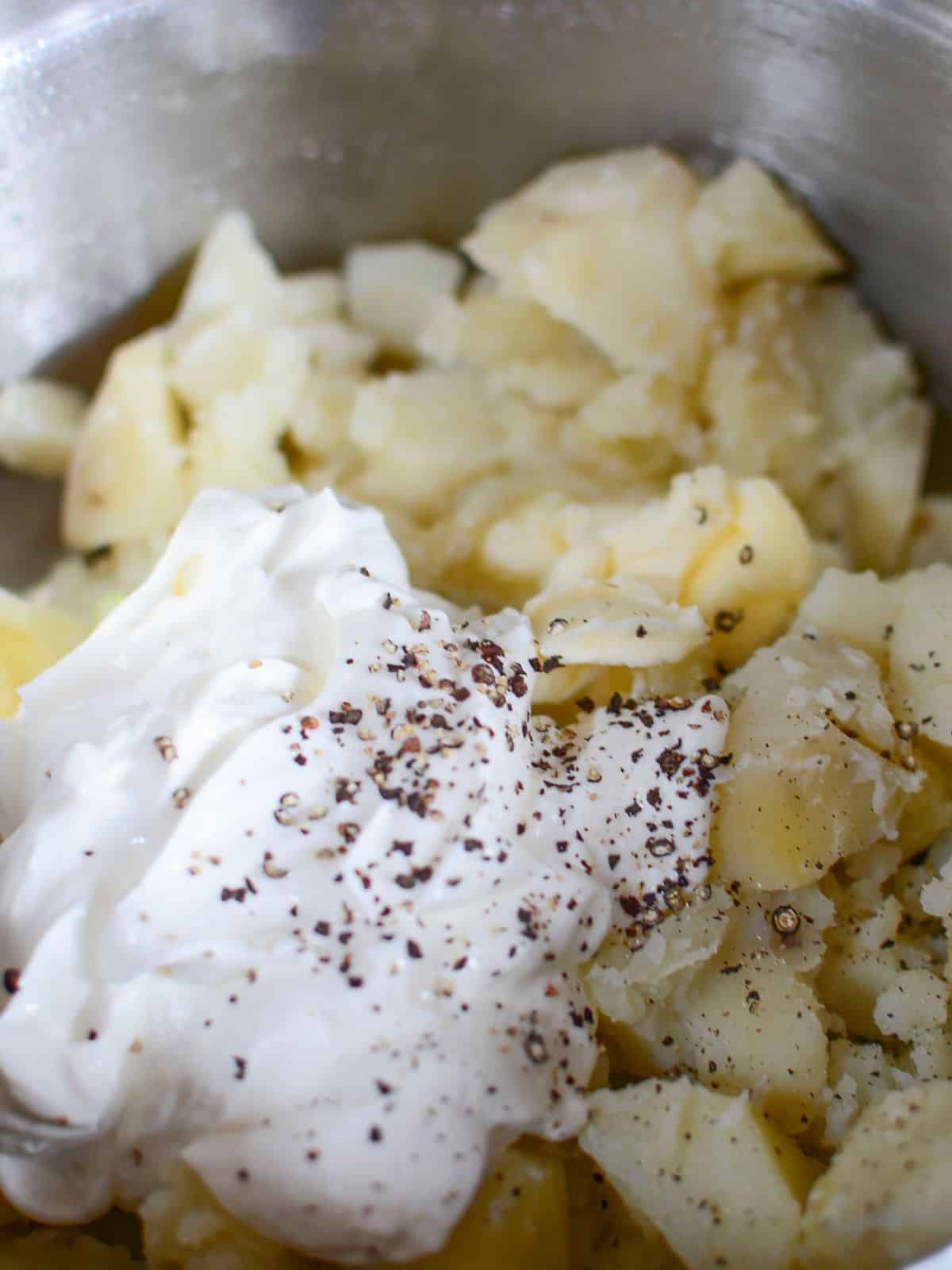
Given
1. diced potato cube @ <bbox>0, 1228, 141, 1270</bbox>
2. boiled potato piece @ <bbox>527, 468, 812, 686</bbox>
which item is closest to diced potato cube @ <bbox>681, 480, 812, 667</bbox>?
boiled potato piece @ <bbox>527, 468, 812, 686</bbox>

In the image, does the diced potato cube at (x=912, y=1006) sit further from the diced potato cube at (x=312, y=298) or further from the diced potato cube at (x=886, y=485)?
the diced potato cube at (x=312, y=298)

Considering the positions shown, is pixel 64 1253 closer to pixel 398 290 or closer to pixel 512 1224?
pixel 512 1224

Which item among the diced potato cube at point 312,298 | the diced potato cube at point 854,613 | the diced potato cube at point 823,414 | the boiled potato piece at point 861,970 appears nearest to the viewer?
the boiled potato piece at point 861,970

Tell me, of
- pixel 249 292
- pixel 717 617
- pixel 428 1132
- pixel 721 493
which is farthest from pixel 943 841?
pixel 249 292

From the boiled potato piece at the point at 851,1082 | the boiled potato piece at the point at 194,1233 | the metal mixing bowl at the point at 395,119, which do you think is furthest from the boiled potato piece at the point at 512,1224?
the metal mixing bowl at the point at 395,119

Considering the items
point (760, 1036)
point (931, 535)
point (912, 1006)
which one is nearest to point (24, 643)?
point (760, 1036)

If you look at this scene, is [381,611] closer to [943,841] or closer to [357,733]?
[357,733]

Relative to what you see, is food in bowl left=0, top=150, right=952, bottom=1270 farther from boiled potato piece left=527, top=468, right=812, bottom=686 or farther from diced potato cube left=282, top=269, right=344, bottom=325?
diced potato cube left=282, top=269, right=344, bottom=325
